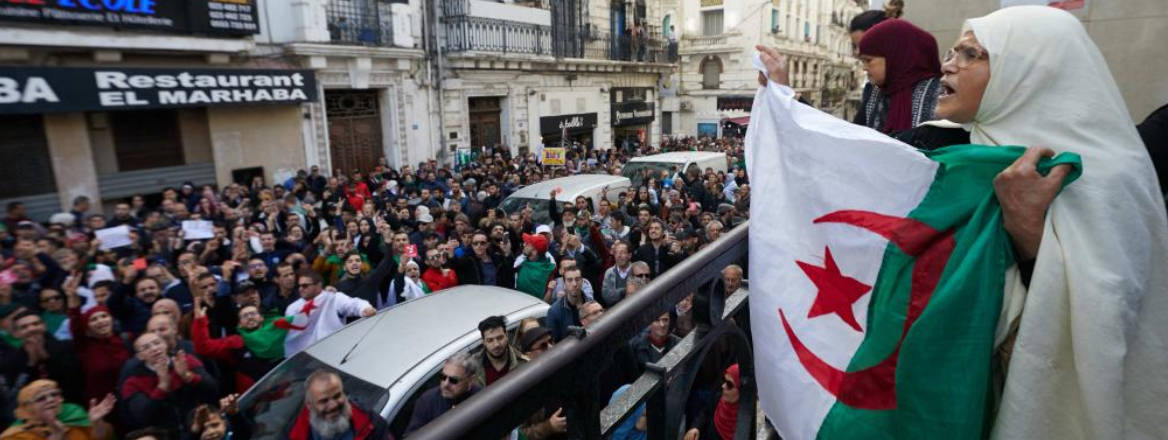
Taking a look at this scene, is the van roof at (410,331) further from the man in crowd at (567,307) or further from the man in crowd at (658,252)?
the man in crowd at (658,252)

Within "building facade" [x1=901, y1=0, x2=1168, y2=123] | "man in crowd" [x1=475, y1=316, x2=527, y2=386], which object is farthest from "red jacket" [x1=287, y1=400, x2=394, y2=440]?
"building facade" [x1=901, y1=0, x2=1168, y2=123]

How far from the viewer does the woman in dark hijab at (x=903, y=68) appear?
2.39 meters

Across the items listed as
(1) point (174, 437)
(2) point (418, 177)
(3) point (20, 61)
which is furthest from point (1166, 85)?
(3) point (20, 61)

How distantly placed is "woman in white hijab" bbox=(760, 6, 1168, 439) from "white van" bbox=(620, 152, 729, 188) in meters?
11.9

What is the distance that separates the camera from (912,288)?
1.33 meters

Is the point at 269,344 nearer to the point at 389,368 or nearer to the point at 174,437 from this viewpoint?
the point at 174,437

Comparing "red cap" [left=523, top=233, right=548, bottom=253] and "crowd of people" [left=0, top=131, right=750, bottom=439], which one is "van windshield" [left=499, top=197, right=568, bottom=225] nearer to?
"crowd of people" [left=0, top=131, right=750, bottom=439]

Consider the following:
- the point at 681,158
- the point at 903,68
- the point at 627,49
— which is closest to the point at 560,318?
the point at 903,68

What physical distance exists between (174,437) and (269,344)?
149 centimetres

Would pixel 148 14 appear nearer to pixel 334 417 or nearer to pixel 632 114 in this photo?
pixel 334 417

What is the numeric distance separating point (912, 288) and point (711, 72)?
36357 mm

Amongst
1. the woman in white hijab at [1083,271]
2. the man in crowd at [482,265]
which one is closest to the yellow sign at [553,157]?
the man in crowd at [482,265]

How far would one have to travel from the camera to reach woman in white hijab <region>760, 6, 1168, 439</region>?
1.09 m

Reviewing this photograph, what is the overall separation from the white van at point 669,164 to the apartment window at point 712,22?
2287 centimetres
